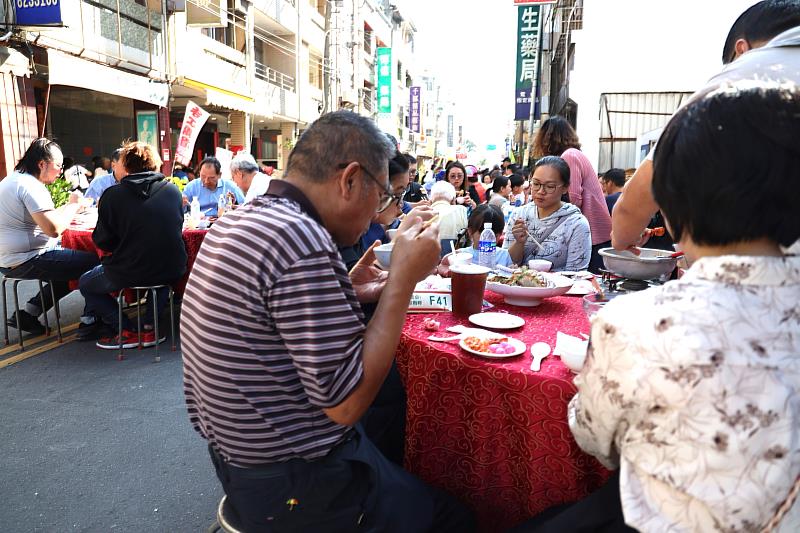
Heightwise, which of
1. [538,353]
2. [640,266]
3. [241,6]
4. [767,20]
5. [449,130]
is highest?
[449,130]

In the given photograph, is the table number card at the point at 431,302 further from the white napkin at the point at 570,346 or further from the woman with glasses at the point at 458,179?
the woman with glasses at the point at 458,179

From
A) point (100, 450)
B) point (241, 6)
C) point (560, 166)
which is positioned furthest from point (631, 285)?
point (241, 6)

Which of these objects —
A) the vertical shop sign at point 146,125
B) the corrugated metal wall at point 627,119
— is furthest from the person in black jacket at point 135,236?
the corrugated metal wall at point 627,119

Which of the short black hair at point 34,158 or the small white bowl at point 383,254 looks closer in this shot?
the small white bowl at point 383,254

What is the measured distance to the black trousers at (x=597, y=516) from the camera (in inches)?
43.9

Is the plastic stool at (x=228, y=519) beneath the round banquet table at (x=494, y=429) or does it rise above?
beneath

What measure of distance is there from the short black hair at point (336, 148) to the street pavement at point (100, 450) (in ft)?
6.00

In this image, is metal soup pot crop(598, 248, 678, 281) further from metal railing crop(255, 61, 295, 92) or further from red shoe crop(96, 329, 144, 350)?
metal railing crop(255, 61, 295, 92)

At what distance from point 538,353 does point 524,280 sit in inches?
25.9

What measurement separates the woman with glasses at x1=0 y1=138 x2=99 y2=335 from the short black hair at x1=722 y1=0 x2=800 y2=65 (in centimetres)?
485

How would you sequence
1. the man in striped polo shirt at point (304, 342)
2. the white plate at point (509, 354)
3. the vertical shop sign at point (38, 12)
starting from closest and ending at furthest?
the man in striped polo shirt at point (304, 342), the white plate at point (509, 354), the vertical shop sign at point (38, 12)

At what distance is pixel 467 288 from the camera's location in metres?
2.00

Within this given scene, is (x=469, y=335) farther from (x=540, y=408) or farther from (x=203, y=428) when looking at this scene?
(x=203, y=428)

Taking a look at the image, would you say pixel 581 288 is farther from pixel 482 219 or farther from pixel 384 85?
pixel 384 85
